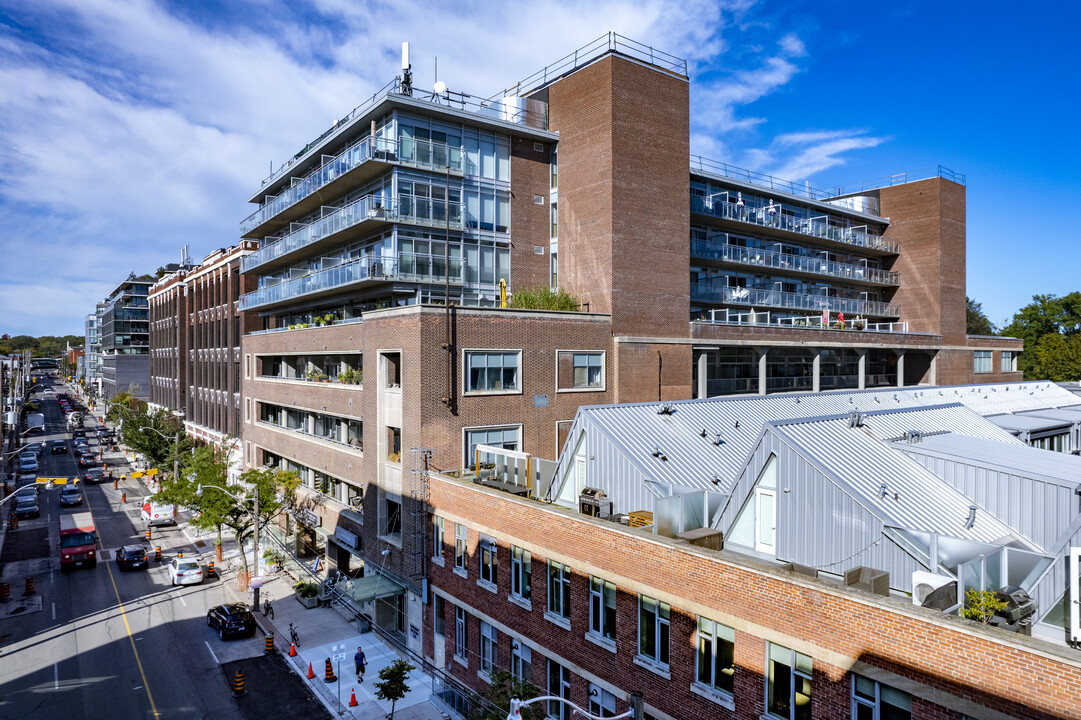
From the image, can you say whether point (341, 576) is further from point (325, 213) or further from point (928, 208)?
point (928, 208)

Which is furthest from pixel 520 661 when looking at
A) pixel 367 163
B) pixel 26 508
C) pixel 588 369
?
pixel 26 508

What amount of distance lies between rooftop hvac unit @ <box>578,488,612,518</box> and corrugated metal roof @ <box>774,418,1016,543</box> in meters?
5.56

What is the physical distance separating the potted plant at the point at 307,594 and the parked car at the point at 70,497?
35173 millimetres

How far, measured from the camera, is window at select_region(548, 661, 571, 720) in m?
19.3

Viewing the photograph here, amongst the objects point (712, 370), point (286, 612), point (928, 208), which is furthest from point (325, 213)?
point (928, 208)

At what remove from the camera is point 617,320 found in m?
33.2

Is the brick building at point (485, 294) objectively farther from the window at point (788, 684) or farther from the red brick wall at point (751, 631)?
the window at point (788, 684)

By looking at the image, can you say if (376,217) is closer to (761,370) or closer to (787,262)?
(761,370)

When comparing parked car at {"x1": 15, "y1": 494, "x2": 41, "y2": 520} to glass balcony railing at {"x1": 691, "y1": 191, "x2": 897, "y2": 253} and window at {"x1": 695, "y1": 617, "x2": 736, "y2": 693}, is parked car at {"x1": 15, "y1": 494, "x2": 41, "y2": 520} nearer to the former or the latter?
glass balcony railing at {"x1": 691, "y1": 191, "x2": 897, "y2": 253}

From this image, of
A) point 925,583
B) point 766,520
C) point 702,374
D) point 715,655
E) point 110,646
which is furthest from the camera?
point 702,374

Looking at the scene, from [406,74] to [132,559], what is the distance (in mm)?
32569

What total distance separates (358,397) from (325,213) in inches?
605

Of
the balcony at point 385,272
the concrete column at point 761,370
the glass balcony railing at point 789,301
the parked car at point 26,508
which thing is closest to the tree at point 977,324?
the glass balcony railing at point 789,301

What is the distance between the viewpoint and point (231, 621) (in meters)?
29.7
